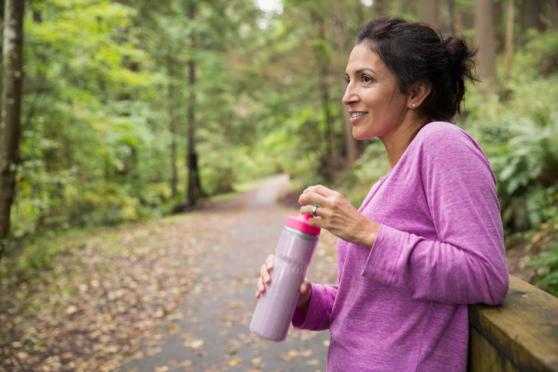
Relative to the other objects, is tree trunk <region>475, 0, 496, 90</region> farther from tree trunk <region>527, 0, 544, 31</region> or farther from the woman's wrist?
the woman's wrist

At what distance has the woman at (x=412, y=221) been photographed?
1.39 meters

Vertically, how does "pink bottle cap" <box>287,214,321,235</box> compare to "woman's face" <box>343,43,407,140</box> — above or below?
below

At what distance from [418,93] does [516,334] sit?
35.8 inches

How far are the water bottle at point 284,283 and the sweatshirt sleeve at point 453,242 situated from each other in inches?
13.0

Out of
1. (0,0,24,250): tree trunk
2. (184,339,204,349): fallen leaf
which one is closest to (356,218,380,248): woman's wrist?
(184,339,204,349): fallen leaf

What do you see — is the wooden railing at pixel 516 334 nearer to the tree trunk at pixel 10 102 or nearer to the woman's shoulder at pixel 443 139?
the woman's shoulder at pixel 443 139

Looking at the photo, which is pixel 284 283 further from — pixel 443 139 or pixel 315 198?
pixel 443 139

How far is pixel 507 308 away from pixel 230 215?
730 inches

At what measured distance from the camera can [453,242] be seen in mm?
1390

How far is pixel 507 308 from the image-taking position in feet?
4.89

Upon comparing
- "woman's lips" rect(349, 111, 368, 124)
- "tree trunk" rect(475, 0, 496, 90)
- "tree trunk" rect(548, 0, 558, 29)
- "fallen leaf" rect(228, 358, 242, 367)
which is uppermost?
"tree trunk" rect(548, 0, 558, 29)

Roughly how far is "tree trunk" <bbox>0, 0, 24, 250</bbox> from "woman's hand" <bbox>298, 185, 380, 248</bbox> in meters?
5.80

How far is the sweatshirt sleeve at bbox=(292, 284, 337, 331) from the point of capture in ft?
6.63

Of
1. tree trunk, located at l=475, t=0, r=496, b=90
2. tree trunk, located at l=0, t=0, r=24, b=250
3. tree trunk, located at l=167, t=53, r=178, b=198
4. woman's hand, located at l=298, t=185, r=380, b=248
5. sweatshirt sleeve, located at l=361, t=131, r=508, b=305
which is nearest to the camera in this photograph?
sweatshirt sleeve, located at l=361, t=131, r=508, b=305
